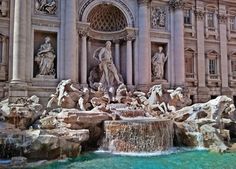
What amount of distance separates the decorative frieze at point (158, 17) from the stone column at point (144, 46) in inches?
29.0

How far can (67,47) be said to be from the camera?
15.2m

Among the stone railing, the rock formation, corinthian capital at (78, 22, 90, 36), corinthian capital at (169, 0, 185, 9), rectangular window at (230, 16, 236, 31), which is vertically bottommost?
the rock formation

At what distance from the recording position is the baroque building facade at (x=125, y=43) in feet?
48.0

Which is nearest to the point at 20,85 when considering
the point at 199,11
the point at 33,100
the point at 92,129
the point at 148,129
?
the point at 33,100

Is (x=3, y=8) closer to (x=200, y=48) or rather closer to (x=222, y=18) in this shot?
(x=200, y=48)

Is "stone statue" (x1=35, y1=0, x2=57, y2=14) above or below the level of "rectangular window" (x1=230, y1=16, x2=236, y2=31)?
below

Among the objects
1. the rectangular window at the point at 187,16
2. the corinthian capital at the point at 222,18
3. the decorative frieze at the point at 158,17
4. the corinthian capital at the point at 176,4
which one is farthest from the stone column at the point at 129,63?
the corinthian capital at the point at 222,18

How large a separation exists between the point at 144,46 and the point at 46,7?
5862 mm

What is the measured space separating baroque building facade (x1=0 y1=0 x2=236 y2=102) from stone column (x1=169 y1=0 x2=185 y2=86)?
0.06 meters

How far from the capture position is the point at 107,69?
1631 centimetres

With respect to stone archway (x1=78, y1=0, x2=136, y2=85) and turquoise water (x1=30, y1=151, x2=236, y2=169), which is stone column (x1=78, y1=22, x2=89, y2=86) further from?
turquoise water (x1=30, y1=151, x2=236, y2=169)

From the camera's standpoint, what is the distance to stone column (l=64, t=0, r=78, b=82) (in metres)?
15.2

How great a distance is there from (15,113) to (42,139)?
7.57 ft

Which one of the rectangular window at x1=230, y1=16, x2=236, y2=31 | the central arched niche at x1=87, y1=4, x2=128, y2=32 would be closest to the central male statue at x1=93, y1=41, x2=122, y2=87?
the central arched niche at x1=87, y1=4, x2=128, y2=32
